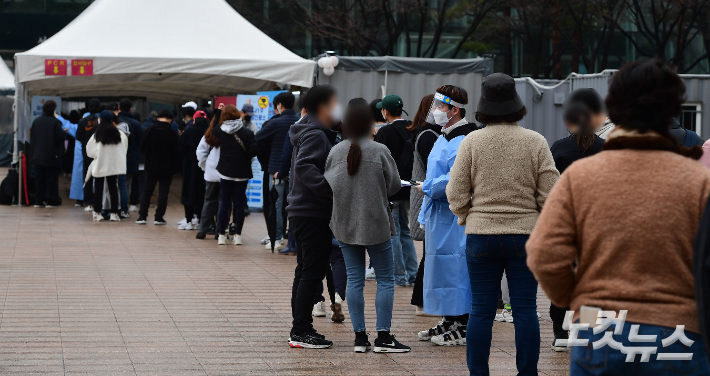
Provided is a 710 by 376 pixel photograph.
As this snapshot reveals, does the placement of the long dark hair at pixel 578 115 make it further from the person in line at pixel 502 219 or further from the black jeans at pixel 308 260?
the black jeans at pixel 308 260

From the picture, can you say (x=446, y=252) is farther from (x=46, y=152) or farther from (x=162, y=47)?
(x=46, y=152)

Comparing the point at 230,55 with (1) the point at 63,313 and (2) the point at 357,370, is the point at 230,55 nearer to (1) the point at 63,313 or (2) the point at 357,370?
(1) the point at 63,313

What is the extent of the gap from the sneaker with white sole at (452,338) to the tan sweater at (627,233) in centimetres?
328

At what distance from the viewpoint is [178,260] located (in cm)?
1005

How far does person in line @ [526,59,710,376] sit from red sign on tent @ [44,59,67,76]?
44.2ft

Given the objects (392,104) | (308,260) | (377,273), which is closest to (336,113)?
(308,260)

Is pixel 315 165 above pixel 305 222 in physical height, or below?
above

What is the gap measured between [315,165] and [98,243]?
6.67 meters

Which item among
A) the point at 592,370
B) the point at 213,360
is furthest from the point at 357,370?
the point at 592,370

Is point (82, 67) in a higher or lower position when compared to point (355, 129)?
higher

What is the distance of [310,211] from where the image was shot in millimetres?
5648

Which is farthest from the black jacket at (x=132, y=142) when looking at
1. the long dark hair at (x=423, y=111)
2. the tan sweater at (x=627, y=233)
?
the tan sweater at (x=627, y=233)

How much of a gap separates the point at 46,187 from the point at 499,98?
13.7 meters

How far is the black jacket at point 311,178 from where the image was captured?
18.2 ft
